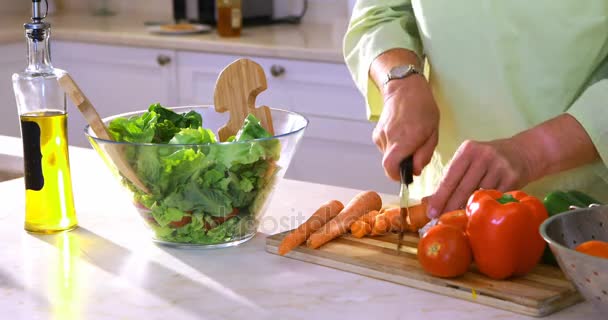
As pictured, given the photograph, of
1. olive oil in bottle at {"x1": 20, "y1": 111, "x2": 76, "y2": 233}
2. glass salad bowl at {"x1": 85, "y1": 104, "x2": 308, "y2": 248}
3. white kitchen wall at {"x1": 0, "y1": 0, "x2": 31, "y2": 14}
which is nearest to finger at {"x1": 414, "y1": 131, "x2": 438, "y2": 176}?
glass salad bowl at {"x1": 85, "y1": 104, "x2": 308, "y2": 248}

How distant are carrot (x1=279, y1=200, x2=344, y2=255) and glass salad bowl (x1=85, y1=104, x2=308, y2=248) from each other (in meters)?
0.07

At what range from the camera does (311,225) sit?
1340 millimetres

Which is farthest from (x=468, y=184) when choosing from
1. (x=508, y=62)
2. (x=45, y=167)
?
(x=45, y=167)

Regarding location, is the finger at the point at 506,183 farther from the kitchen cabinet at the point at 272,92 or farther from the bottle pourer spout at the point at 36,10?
the kitchen cabinet at the point at 272,92

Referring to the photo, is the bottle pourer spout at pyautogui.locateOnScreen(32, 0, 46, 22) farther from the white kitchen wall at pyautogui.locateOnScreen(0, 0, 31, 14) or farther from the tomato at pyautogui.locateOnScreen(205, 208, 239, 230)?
Answer: the white kitchen wall at pyautogui.locateOnScreen(0, 0, 31, 14)

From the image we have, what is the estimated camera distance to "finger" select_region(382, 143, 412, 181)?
1.43 metres

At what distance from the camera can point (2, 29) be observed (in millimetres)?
3447

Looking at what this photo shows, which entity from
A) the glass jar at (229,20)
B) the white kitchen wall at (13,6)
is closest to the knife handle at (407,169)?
the glass jar at (229,20)

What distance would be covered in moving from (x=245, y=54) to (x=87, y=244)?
180 cm

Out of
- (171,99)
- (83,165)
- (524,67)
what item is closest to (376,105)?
(524,67)

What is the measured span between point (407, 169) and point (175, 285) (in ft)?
1.40

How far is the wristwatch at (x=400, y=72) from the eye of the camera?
1589 millimetres

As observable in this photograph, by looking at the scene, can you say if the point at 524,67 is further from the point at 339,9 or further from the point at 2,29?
the point at 2,29

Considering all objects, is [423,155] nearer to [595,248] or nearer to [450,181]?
[450,181]
